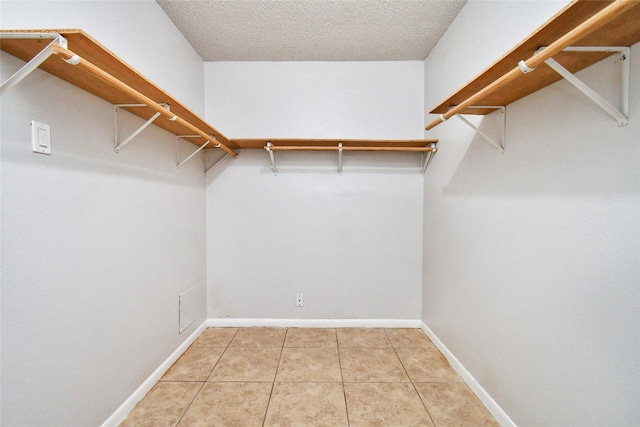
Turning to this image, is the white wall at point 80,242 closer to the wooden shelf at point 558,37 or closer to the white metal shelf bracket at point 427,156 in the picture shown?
the wooden shelf at point 558,37

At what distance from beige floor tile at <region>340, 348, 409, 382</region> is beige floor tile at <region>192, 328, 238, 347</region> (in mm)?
968

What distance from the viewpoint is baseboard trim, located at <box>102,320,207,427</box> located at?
1331 mm

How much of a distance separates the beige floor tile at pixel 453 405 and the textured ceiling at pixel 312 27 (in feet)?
7.98

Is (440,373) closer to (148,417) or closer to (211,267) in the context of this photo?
(148,417)

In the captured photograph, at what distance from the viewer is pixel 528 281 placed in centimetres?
118

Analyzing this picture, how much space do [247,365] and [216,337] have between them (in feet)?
1.76

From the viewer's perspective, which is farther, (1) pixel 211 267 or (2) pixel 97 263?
(1) pixel 211 267

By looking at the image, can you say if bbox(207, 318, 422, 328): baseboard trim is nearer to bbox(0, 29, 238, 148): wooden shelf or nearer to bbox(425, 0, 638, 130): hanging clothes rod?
bbox(0, 29, 238, 148): wooden shelf

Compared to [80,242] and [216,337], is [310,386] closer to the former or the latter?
[216,337]

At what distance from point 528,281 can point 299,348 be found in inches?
62.7

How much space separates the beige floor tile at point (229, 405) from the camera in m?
1.38

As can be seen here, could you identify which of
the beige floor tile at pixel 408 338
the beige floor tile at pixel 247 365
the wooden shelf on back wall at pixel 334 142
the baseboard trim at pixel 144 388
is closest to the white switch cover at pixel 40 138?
the wooden shelf on back wall at pixel 334 142

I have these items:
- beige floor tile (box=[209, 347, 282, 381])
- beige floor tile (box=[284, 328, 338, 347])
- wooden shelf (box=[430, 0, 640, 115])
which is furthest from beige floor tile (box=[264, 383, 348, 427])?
wooden shelf (box=[430, 0, 640, 115])

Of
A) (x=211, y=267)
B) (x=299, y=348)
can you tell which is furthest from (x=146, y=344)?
(x=299, y=348)
